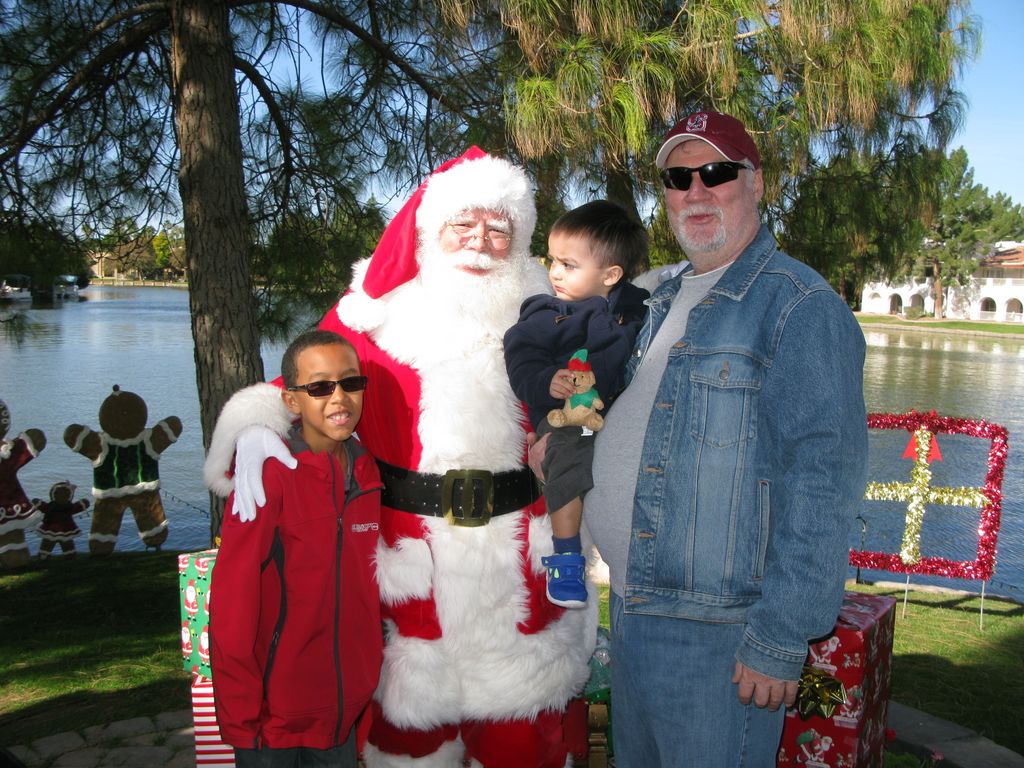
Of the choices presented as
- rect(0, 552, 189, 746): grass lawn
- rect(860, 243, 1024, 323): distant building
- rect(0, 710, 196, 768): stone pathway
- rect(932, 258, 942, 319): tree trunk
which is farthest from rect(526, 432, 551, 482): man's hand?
rect(932, 258, 942, 319): tree trunk

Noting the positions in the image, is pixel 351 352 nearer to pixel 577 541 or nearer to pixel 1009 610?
pixel 577 541

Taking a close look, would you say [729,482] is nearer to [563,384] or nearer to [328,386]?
[563,384]

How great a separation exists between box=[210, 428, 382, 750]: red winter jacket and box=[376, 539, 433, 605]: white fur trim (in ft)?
0.19

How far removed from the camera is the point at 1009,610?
201 inches

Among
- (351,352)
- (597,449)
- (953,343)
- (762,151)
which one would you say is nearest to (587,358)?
(597,449)

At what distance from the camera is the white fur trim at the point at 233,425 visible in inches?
84.0

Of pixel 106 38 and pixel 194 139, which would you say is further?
pixel 106 38

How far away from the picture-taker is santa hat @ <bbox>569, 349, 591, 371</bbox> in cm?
199

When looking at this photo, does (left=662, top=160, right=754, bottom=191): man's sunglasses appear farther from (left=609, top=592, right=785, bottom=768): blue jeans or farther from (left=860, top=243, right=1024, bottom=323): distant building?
(left=860, top=243, right=1024, bottom=323): distant building

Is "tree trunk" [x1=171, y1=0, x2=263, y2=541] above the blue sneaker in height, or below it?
above

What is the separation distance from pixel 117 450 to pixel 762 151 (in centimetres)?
506

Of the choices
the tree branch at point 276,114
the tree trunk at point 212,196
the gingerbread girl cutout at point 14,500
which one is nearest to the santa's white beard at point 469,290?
the tree trunk at point 212,196

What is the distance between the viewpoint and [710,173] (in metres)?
1.63

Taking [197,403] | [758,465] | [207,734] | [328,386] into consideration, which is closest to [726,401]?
[758,465]
